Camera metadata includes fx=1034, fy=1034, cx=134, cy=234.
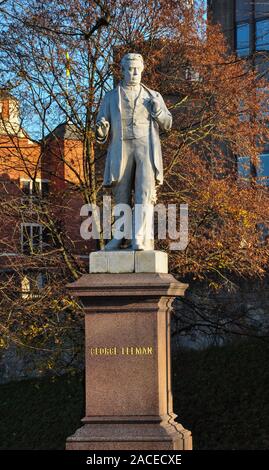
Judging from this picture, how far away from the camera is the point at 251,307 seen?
2258 cm

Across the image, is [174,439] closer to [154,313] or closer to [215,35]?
[154,313]

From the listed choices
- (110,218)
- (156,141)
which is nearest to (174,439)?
(156,141)

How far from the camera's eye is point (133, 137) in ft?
38.8

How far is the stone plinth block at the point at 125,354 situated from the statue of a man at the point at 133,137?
0.79 m

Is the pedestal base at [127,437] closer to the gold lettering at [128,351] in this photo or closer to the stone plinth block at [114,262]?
the gold lettering at [128,351]

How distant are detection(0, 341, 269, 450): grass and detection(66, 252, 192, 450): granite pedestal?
785 cm

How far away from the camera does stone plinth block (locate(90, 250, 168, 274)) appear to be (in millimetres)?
11344

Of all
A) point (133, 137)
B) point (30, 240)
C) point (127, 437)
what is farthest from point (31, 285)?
point (127, 437)

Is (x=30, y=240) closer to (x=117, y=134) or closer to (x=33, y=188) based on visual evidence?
(x=33, y=188)

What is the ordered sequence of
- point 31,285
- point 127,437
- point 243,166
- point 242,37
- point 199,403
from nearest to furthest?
point 127,437, point 31,285, point 243,166, point 199,403, point 242,37

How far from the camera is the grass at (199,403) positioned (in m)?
19.2

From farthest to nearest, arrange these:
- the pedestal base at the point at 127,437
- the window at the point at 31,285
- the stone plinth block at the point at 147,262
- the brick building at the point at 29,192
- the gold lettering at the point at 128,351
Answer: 1. the brick building at the point at 29,192
2. the window at the point at 31,285
3. the stone plinth block at the point at 147,262
4. the gold lettering at the point at 128,351
5. the pedestal base at the point at 127,437

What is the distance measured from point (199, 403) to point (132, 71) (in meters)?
10.0

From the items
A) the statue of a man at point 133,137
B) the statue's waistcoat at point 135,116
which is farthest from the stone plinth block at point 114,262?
the statue's waistcoat at point 135,116
